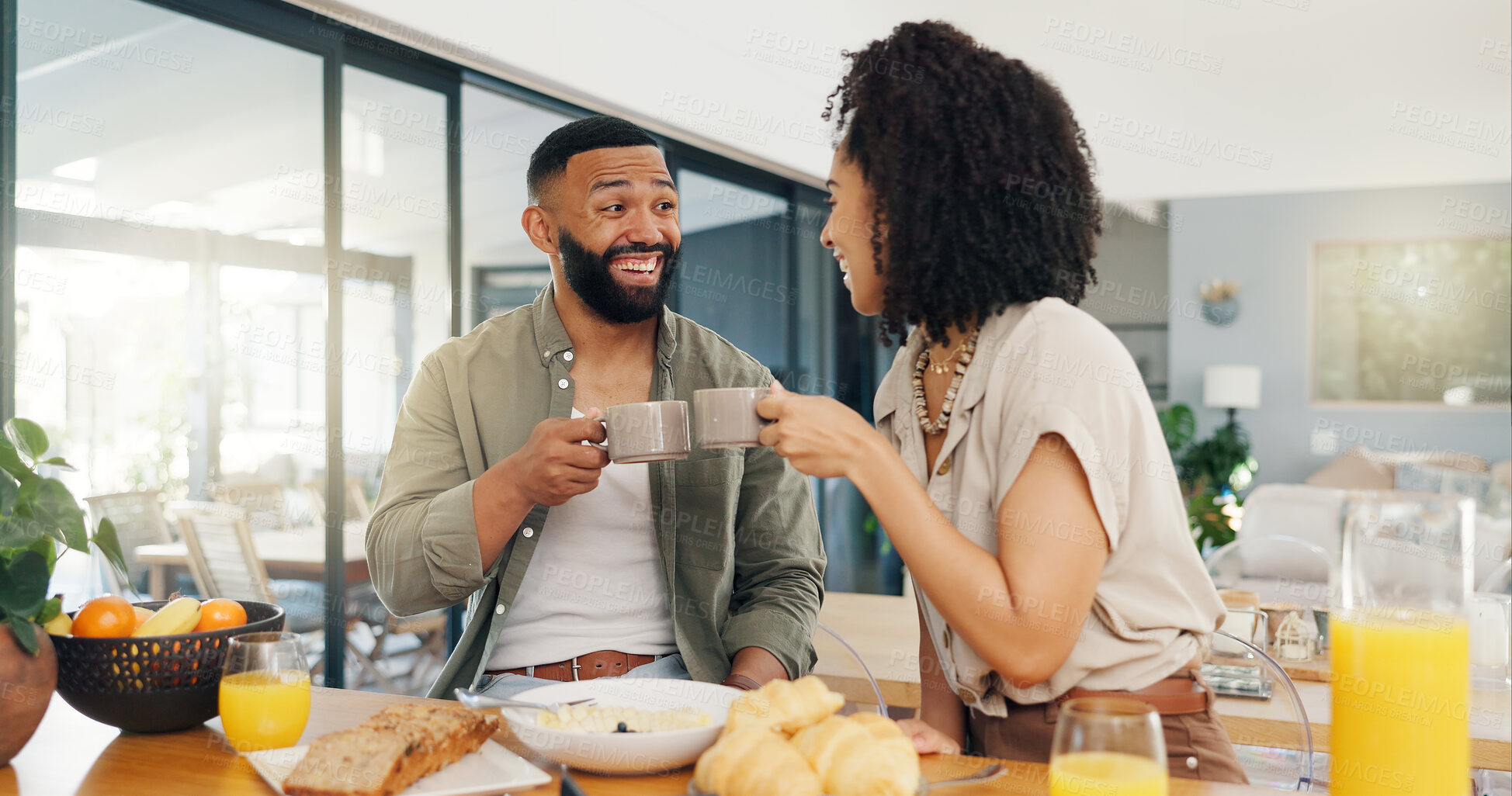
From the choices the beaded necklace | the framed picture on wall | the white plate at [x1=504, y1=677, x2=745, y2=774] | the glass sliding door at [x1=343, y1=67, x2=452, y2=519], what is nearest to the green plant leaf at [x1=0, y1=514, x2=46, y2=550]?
the white plate at [x1=504, y1=677, x2=745, y2=774]

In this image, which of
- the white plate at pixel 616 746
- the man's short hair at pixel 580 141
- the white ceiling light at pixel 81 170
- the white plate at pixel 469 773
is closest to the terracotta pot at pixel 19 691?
the white plate at pixel 469 773

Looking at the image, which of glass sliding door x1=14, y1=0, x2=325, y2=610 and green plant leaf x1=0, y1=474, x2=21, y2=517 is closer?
green plant leaf x1=0, y1=474, x2=21, y2=517

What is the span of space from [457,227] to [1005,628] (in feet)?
9.56

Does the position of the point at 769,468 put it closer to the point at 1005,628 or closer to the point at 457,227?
the point at 1005,628

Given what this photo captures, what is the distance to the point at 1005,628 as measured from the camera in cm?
103

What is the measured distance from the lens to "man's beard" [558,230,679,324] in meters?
1.91

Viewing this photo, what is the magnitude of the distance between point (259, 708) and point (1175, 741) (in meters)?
0.94

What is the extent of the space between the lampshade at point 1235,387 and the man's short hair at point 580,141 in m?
6.78

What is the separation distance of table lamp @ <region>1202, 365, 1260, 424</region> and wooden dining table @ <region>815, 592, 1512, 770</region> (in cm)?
615

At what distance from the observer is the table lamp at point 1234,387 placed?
25.4 ft

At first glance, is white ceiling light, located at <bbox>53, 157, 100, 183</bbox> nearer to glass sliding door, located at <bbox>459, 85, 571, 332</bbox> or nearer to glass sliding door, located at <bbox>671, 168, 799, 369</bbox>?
glass sliding door, located at <bbox>459, 85, 571, 332</bbox>

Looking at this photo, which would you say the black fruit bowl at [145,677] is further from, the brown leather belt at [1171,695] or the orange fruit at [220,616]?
the brown leather belt at [1171,695]

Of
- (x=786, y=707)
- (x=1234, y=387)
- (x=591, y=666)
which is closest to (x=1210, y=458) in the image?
(x=1234, y=387)

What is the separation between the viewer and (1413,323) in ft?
25.9
